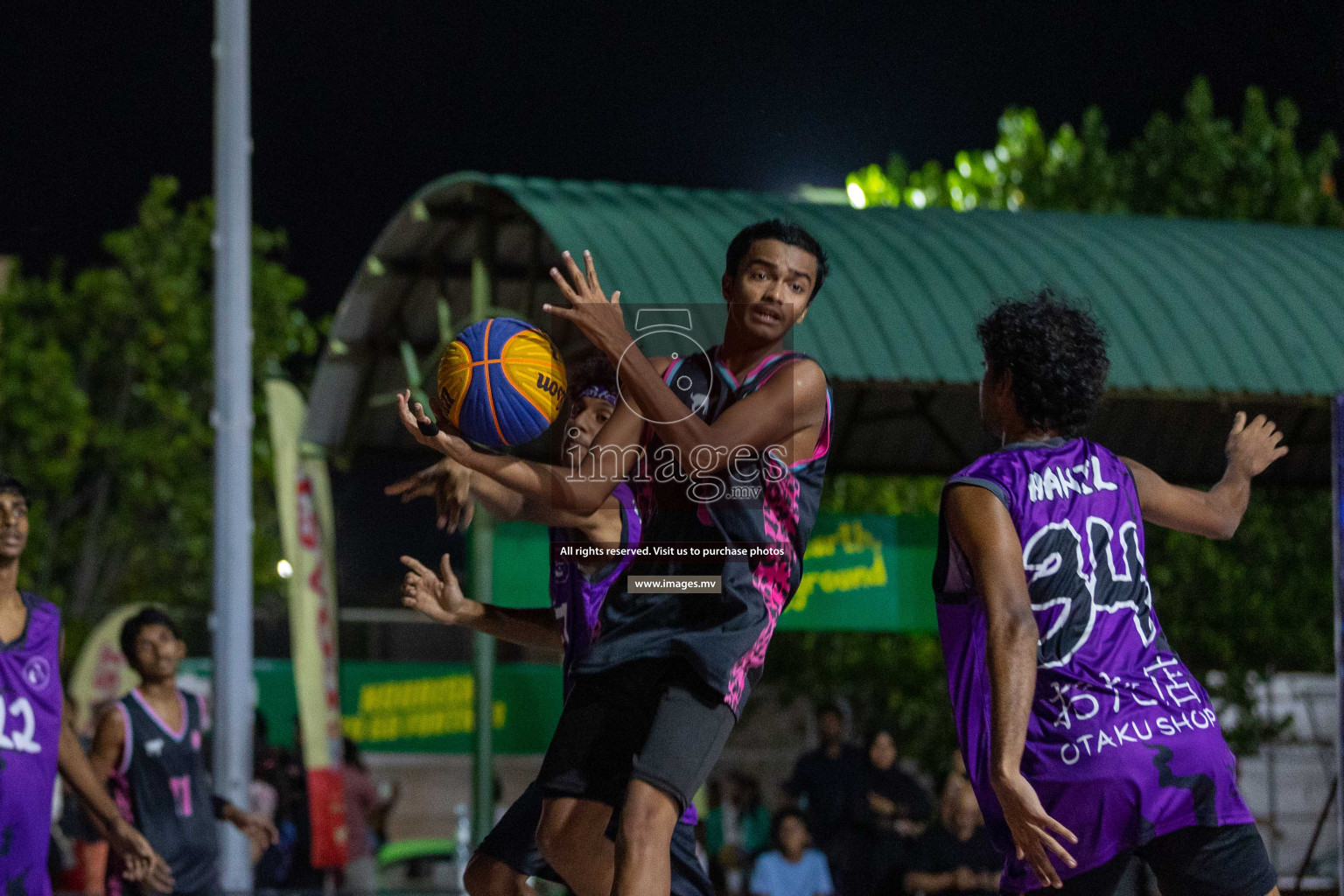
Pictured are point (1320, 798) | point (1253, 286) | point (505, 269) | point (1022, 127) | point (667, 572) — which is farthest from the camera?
point (1022, 127)

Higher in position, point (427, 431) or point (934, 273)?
point (934, 273)

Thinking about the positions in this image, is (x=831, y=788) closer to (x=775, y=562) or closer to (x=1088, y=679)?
(x=775, y=562)

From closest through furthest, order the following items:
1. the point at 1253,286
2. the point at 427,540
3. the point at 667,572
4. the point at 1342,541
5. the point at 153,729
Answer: the point at 667,572 < the point at 153,729 < the point at 1342,541 < the point at 1253,286 < the point at 427,540

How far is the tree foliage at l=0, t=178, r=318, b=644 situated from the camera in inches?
1254

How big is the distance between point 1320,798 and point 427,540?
28.5m

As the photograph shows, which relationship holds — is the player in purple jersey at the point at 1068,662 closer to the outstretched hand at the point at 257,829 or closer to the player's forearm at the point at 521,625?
the player's forearm at the point at 521,625

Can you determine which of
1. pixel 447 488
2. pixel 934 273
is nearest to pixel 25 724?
pixel 447 488

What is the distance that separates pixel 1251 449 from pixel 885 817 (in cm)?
715

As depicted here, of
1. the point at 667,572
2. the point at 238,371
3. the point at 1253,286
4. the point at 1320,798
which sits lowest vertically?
the point at 1320,798

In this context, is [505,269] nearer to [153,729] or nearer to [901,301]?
[901,301]

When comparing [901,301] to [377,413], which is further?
[377,413]

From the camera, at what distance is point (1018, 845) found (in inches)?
140

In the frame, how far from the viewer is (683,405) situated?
4055mm

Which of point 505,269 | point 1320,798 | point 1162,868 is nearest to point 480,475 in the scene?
point 1162,868
